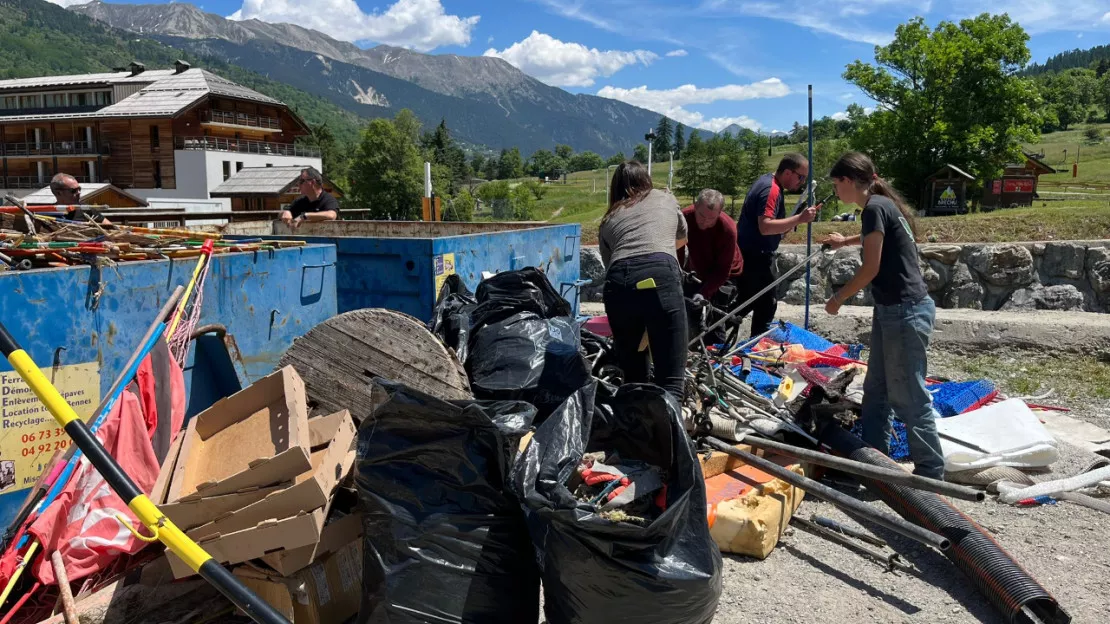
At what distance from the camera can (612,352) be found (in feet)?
16.6

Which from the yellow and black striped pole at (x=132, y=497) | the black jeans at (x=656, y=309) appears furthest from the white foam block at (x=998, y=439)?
the yellow and black striped pole at (x=132, y=497)

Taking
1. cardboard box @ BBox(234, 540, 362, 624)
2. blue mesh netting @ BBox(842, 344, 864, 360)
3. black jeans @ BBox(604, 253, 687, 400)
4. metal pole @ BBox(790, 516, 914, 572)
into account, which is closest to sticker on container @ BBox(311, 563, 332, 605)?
cardboard box @ BBox(234, 540, 362, 624)

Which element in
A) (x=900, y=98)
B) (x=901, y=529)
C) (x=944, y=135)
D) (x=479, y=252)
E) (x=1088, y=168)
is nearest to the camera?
(x=901, y=529)

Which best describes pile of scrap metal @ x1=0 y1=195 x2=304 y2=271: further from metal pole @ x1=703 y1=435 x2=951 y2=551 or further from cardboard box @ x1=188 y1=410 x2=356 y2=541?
metal pole @ x1=703 y1=435 x2=951 y2=551

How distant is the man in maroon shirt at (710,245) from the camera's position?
18.7ft

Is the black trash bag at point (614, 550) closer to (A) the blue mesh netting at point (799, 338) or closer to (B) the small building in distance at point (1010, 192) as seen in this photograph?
(A) the blue mesh netting at point (799, 338)

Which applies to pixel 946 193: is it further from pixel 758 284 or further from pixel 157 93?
pixel 157 93

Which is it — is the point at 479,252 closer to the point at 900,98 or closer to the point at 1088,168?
the point at 900,98

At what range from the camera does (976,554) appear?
10.3ft

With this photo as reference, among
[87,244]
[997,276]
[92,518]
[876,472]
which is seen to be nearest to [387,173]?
[997,276]

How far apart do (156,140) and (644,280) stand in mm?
51903

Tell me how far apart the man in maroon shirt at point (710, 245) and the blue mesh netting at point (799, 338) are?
1.09m

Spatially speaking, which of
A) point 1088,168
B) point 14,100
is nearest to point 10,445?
point 1088,168

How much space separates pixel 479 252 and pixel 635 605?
12.0 ft
